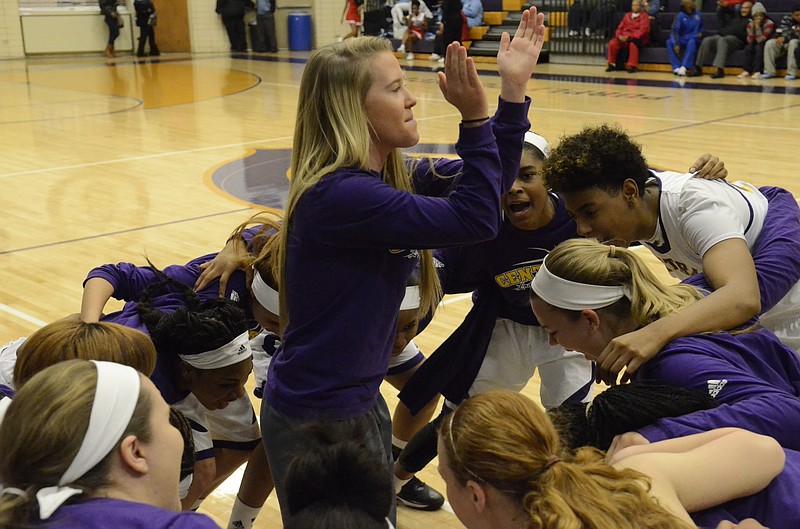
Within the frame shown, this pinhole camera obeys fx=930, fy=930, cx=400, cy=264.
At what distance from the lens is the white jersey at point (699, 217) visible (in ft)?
8.48

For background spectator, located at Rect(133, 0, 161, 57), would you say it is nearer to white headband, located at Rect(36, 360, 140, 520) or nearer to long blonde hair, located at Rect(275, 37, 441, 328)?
long blonde hair, located at Rect(275, 37, 441, 328)

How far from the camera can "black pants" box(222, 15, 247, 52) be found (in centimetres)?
2330

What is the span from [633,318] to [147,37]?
74.9ft

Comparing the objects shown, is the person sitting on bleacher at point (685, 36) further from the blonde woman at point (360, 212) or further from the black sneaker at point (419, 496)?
the blonde woman at point (360, 212)

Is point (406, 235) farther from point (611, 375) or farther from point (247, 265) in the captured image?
point (247, 265)

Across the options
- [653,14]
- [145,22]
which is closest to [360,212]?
[653,14]

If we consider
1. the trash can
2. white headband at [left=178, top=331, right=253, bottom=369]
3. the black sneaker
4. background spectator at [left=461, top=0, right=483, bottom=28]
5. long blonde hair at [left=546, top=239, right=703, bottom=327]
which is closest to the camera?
long blonde hair at [left=546, top=239, right=703, bottom=327]

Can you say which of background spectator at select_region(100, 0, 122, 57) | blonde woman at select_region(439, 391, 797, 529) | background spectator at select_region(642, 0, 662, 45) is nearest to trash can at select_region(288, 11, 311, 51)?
background spectator at select_region(100, 0, 122, 57)

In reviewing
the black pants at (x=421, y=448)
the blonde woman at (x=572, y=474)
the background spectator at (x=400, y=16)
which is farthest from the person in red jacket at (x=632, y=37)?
the blonde woman at (x=572, y=474)

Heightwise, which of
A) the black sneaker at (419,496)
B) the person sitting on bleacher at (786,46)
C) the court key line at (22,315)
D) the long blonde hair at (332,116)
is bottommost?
the black sneaker at (419,496)

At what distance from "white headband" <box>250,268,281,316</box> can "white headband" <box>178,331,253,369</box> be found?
125 millimetres

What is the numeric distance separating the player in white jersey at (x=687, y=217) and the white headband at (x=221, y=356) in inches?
41.4

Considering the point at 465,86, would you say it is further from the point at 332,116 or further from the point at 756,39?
the point at 756,39

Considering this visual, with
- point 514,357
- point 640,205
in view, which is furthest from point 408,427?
point 640,205
